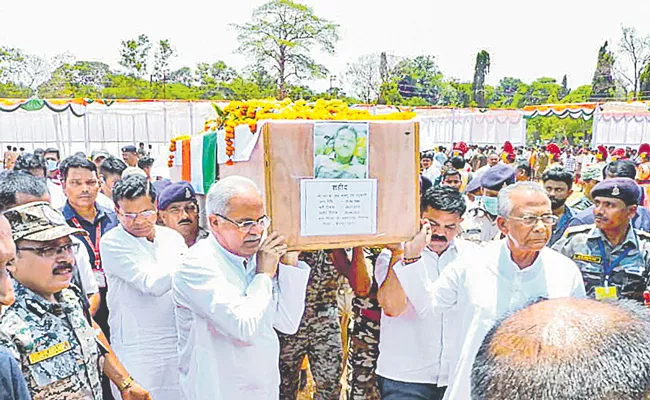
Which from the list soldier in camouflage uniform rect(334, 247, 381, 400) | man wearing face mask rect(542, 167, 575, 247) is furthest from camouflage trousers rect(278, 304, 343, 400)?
man wearing face mask rect(542, 167, 575, 247)

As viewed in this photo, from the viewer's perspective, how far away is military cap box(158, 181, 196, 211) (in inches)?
140

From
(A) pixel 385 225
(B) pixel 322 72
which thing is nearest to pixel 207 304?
(A) pixel 385 225

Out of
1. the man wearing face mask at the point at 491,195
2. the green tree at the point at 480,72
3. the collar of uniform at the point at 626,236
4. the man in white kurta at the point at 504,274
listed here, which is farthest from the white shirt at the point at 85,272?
the green tree at the point at 480,72

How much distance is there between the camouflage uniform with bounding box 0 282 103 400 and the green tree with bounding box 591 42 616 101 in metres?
62.4

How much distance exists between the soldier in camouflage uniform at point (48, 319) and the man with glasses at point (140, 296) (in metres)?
0.56

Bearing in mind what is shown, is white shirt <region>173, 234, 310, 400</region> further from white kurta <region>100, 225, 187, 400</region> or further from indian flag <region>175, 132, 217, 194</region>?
indian flag <region>175, 132, 217, 194</region>

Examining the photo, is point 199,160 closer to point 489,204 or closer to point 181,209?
point 181,209

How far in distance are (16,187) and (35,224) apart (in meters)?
1.09

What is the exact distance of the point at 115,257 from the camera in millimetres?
2988

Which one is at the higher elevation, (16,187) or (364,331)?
(16,187)

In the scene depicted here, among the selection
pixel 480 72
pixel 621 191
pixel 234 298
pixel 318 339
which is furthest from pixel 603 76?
pixel 234 298

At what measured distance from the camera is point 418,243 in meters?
2.69

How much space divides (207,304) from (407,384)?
121 cm

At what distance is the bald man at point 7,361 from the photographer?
165 cm
